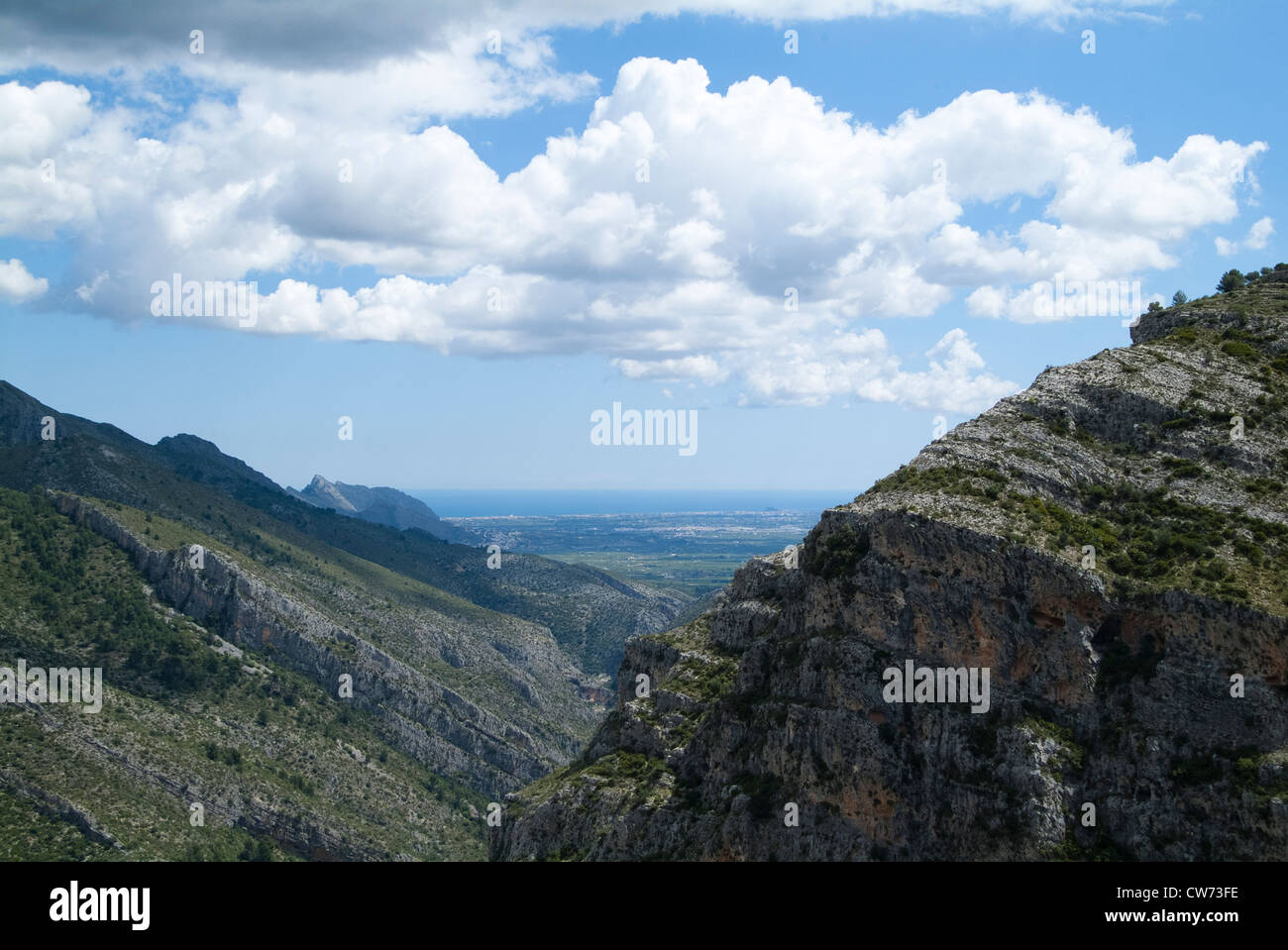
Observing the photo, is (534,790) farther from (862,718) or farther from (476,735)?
(476,735)

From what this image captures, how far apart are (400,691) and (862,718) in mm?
112392

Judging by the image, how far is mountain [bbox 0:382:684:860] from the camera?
103 metres

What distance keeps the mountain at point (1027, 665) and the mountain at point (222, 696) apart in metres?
51.4

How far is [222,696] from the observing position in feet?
440
